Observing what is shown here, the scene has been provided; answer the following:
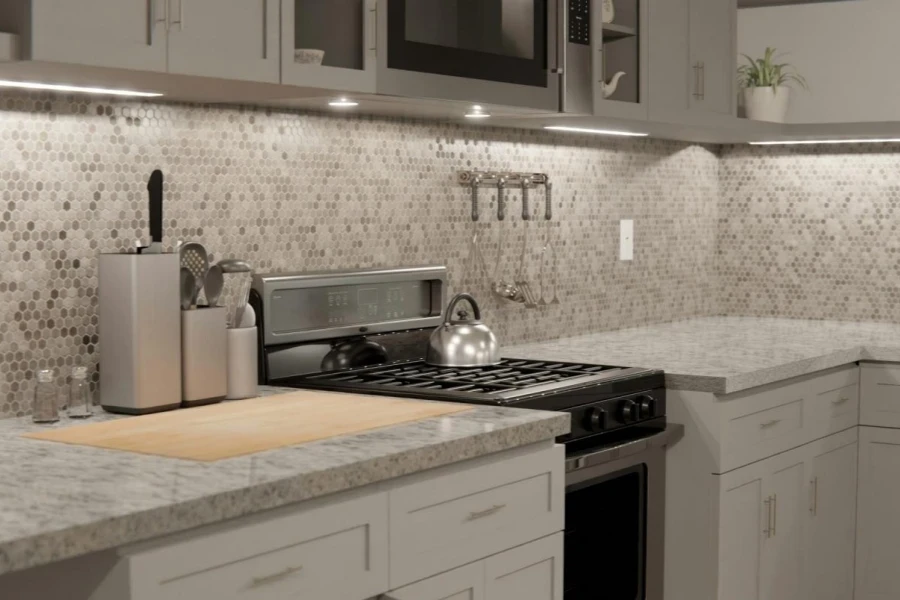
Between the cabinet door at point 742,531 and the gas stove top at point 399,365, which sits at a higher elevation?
the gas stove top at point 399,365

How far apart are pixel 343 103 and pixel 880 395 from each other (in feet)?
6.35

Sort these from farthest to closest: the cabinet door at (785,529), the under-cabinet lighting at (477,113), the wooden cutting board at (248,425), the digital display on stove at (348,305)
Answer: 1. the cabinet door at (785,529)
2. the under-cabinet lighting at (477,113)
3. the digital display on stove at (348,305)
4. the wooden cutting board at (248,425)

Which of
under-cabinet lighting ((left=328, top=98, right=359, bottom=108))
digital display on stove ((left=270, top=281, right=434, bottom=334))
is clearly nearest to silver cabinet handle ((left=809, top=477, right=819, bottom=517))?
digital display on stove ((left=270, top=281, right=434, bottom=334))

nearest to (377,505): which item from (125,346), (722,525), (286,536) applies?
(286,536)

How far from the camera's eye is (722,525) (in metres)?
2.91

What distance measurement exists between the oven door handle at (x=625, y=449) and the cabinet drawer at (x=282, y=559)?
0.76 m

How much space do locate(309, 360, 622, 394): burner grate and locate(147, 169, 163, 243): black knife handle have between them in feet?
1.82

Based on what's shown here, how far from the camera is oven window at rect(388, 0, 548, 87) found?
7.99ft

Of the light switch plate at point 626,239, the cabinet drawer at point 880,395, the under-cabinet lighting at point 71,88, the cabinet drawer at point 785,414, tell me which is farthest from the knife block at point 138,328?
the cabinet drawer at point 880,395

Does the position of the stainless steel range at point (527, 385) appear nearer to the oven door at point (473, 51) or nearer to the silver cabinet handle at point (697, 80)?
the oven door at point (473, 51)

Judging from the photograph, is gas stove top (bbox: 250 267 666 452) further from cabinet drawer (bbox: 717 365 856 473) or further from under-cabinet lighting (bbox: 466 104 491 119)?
under-cabinet lighting (bbox: 466 104 491 119)

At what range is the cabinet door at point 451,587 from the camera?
1.91 metres

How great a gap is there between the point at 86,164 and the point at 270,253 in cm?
53

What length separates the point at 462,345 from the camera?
9.30 feet
